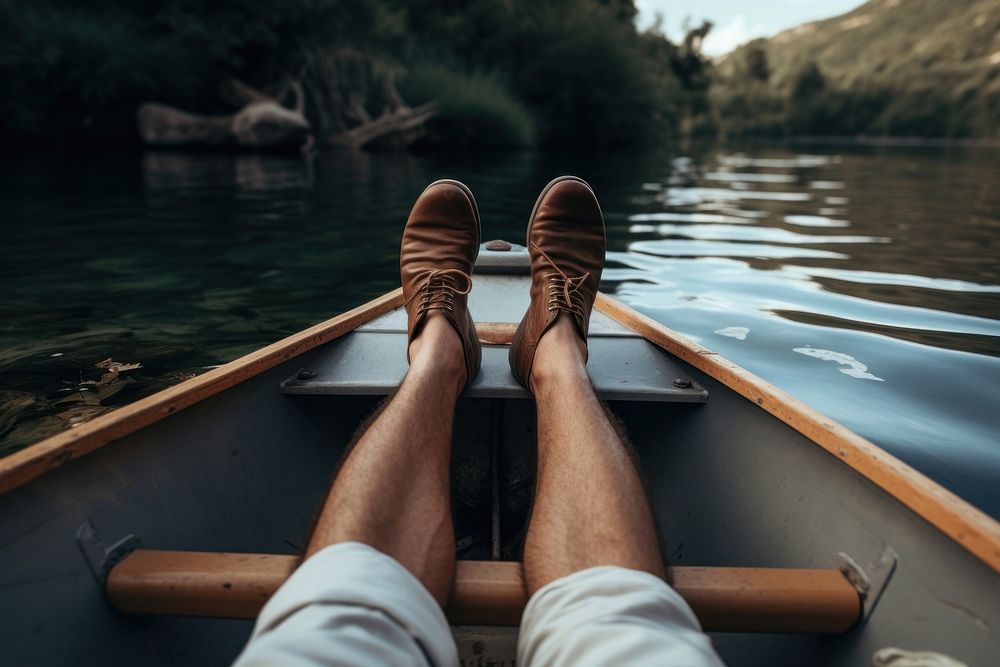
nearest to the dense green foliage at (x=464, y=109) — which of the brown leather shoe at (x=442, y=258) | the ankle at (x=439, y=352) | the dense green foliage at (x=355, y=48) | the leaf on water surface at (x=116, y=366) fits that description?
the dense green foliage at (x=355, y=48)

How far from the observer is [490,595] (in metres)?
0.92

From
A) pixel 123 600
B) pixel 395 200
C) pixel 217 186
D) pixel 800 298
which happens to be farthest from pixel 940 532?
pixel 217 186

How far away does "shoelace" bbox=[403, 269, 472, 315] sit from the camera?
1.69m

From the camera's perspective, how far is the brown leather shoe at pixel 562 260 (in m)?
1.70

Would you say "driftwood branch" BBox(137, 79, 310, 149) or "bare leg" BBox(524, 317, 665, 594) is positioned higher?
"driftwood branch" BBox(137, 79, 310, 149)

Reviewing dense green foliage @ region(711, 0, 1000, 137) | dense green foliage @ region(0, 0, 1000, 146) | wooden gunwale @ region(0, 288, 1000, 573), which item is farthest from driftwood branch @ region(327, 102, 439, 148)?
dense green foliage @ region(711, 0, 1000, 137)

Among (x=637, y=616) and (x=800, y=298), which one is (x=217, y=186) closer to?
(x=800, y=298)

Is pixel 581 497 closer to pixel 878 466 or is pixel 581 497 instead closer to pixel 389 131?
pixel 878 466

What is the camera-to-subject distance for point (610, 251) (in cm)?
501

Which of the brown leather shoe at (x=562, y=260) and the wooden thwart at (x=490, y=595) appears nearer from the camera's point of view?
the wooden thwart at (x=490, y=595)

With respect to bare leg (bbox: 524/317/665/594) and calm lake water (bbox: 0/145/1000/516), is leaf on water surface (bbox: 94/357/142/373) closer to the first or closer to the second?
calm lake water (bbox: 0/145/1000/516)

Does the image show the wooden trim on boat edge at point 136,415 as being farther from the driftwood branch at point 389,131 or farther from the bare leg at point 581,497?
the driftwood branch at point 389,131

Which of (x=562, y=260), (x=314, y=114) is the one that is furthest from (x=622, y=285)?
(x=314, y=114)

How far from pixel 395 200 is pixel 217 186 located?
2.52m
